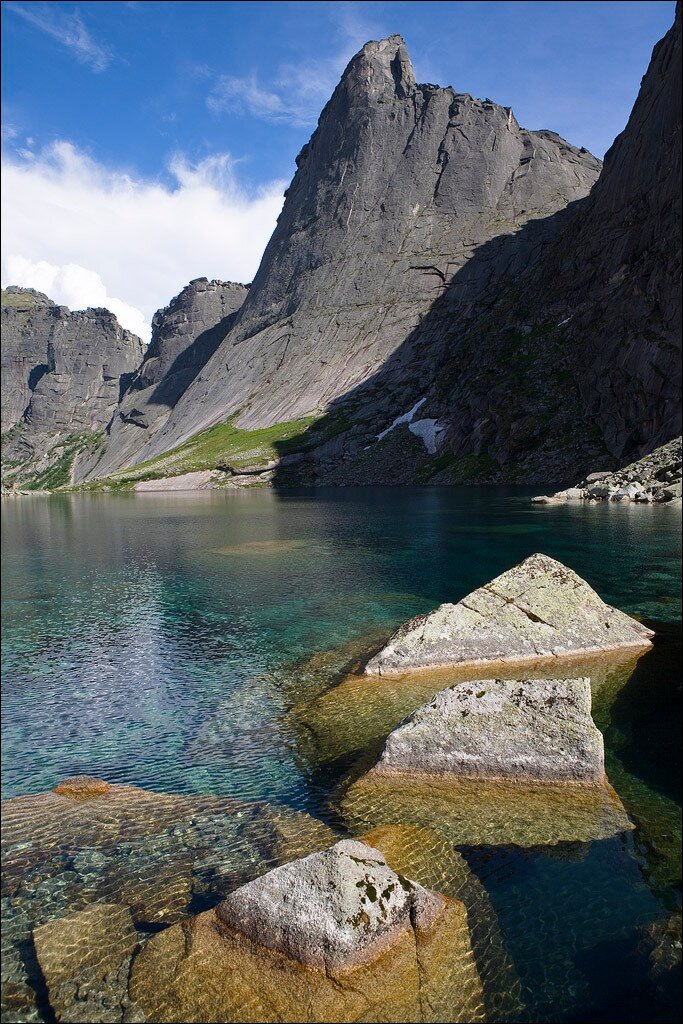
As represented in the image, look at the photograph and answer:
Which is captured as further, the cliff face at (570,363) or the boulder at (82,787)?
the cliff face at (570,363)

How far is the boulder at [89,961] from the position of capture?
8.33m

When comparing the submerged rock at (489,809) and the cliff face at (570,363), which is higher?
the cliff face at (570,363)

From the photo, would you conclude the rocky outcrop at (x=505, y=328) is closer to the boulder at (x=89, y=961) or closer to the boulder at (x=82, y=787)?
the boulder at (x=82, y=787)

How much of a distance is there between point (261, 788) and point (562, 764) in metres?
6.92

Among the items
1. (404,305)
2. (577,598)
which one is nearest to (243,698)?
(577,598)

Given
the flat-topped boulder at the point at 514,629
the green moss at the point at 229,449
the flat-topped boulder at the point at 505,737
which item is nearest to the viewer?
the flat-topped boulder at the point at 505,737

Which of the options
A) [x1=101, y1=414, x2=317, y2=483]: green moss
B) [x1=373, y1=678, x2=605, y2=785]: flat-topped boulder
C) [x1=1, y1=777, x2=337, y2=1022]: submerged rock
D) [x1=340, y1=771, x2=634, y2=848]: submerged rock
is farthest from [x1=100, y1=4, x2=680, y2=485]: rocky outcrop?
[x1=1, y1=777, x2=337, y2=1022]: submerged rock

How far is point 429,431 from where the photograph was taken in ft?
482

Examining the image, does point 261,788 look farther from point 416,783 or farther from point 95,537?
point 95,537

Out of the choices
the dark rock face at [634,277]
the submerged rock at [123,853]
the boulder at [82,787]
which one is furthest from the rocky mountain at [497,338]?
the boulder at [82,787]

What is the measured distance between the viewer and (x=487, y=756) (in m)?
14.4

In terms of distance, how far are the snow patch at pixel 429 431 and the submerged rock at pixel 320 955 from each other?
134 m

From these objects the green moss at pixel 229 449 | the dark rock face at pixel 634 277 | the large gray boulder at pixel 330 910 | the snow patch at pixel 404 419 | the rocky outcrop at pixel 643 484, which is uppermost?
the dark rock face at pixel 634 277

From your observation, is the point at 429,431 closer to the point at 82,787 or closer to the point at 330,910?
the point at 82,787
